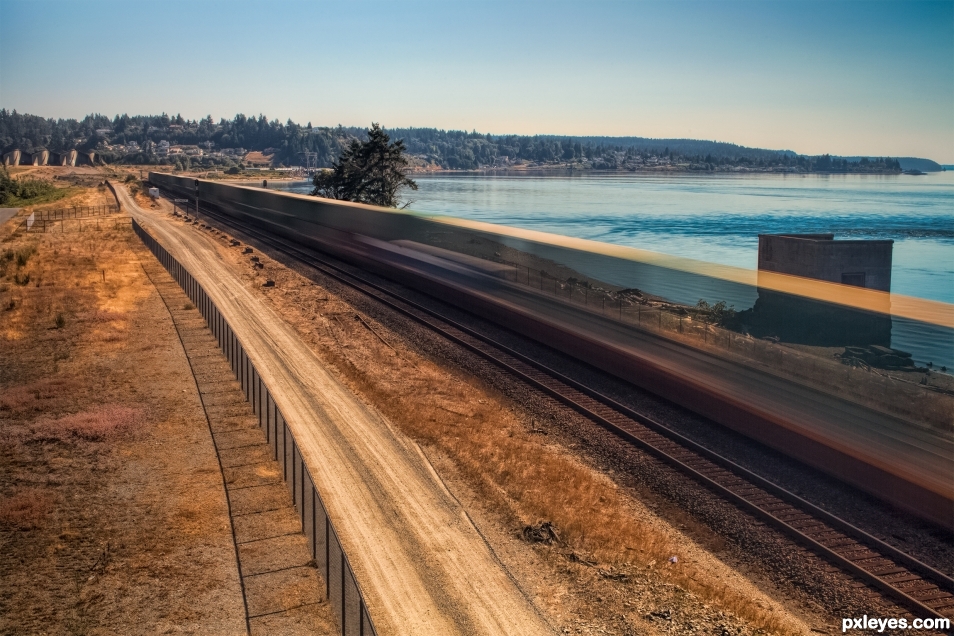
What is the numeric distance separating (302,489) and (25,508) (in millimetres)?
4400

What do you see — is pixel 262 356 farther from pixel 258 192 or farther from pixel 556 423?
pixel 258 192

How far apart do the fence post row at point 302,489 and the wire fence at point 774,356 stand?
8.54m

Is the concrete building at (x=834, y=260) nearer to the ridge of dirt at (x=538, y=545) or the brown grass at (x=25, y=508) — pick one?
the ridge of dirt at (x=538, y=545)

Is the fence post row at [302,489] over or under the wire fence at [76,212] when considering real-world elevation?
under

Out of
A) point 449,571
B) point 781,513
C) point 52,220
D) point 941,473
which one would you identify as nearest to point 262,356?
point 449,571

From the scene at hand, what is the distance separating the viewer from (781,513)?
12.1 metres

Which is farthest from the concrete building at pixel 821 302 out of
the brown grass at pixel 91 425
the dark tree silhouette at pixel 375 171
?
the dark tree silhouette at pixel 375 171

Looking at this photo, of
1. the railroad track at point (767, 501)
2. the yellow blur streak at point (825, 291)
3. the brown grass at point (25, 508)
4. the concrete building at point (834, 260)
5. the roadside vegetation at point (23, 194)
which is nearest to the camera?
the railroad track at point (767, 501)

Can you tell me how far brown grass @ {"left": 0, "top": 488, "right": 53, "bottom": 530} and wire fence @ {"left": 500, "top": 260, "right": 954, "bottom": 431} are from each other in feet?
40.5

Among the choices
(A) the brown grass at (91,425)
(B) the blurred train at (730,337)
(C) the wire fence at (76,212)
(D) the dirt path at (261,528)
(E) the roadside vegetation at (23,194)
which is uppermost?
(E) the roadside vegetation at (23,194)

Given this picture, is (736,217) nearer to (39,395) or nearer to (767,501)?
(39,395)

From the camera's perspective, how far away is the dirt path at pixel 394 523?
963 cm

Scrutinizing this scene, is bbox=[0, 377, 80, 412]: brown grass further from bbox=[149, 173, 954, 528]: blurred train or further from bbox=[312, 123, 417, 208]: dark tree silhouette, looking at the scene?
bbox=[312, 123, 417, 208]: dark tree silhouette

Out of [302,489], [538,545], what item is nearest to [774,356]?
[538,545]
